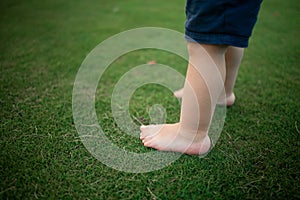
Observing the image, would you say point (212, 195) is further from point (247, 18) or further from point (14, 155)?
point (14, 155)

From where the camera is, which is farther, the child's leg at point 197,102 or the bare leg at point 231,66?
the bare leg at point 231,66

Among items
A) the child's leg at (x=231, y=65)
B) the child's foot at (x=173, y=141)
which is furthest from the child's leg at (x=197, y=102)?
the child's leg at (x=231, y=65)

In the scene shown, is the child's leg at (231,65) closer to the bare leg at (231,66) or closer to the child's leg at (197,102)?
the bare leg at (231,66)

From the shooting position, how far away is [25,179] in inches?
29.4

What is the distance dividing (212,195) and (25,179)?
1.98 feet

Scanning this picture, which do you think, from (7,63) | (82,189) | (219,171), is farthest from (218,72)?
(7,63)

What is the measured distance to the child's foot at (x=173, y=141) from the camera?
875 millimetres

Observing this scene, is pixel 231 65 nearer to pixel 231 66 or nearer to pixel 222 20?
pixel 231 66

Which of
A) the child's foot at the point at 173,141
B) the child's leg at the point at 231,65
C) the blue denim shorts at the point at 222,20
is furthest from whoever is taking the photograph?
the child's leg at the point at 231,65

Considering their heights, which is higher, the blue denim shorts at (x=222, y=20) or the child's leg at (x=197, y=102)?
the blue denim shorts at (x=222, y=20)

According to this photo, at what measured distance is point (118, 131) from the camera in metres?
0.99

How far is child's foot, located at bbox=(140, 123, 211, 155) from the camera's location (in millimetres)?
875

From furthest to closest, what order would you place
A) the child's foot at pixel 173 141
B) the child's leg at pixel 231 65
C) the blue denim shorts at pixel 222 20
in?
1. the child's leg at pixel 231 65
2. the child's foot at pixel 173 141
3. the blue denim shorts at pixel 222 20

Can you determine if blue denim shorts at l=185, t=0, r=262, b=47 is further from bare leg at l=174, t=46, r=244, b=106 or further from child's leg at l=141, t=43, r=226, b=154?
bare leg at l=174, t=46, r=244, b=106
